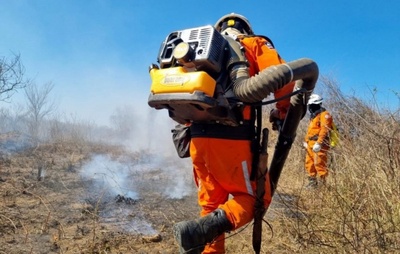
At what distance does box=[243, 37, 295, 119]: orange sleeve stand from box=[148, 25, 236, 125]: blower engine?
0.28 metres

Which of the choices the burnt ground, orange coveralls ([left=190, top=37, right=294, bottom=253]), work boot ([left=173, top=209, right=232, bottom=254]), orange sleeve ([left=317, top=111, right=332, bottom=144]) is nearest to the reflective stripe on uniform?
orange coveralls ([left=190, top=37, right=294, bottom=253])

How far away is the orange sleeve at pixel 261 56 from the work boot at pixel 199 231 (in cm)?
98

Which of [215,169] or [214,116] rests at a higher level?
[214,116]

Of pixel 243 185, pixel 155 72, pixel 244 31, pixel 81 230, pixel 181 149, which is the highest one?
pixel 244 31

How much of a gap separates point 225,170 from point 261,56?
863 mm

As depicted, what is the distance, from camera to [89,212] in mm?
3316

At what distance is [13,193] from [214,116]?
423cm

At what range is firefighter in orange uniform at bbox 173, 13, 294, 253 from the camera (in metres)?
1.92

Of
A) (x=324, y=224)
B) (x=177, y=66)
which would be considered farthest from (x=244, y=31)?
(x=324, y=224)

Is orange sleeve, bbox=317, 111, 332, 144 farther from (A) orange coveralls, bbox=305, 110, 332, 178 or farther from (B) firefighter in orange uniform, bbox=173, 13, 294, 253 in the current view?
(B) firefighter in orange uniform, bbox=173, 13, 294, 253

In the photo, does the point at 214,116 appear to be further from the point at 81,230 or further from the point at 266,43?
the point at 81,230

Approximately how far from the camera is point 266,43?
2250mm

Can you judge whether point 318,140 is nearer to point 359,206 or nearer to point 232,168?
point 359,206

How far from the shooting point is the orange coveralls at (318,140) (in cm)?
569
